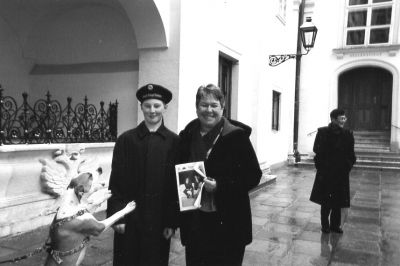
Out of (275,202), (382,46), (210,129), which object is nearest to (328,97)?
(382,46)

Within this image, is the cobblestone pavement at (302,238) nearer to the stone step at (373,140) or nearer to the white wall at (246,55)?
the white wall at (246,55)

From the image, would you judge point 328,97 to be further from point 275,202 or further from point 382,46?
point 275,202

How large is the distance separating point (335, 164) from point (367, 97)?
40.1ft

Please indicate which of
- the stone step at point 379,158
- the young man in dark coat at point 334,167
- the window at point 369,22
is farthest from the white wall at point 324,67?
the young man in dark coat at point 334,167

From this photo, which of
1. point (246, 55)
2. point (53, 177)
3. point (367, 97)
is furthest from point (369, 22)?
point (53, 177)

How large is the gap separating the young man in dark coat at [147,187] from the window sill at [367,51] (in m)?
14.7

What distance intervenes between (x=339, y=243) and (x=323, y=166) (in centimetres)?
104

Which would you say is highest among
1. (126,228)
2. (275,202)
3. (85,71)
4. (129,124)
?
(85,71)

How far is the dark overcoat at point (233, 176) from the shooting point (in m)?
2.51

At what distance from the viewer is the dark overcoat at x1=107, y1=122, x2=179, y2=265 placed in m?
2.61

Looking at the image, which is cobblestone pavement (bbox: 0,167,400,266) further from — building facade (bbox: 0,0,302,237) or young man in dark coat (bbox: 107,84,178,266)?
young man in dark coat (bbox: 107,84,178,266)

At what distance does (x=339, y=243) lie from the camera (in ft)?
16.0

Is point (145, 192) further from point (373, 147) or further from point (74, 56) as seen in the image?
point (373, 147)

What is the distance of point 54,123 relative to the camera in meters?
5.18
